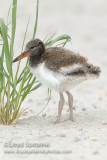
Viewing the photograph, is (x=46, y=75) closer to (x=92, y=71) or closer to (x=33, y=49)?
(x=33, y=49)

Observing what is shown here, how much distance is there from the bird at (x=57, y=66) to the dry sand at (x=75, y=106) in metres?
0.48

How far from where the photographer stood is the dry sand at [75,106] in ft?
10.7

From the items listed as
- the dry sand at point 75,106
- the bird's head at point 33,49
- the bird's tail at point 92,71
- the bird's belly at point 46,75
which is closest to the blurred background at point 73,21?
the dry sand at point 75,106

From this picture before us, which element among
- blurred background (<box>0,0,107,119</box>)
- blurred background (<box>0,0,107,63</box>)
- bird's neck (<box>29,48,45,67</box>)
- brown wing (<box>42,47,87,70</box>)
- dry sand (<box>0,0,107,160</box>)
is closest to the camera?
dry sand (<box>0,0,107,160</box>)

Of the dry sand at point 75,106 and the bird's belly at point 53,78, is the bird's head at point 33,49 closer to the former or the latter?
the bird's belly at point 53,78

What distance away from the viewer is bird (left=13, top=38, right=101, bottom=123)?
153 inches

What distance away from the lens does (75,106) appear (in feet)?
18.2

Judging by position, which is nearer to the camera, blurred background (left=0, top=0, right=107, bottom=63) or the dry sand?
the dry sand

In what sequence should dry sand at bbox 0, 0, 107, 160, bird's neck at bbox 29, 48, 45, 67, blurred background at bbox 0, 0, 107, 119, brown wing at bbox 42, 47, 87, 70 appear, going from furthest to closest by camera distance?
blurred background at bbox 0, 0, 107, 119 < bird's neck at bbox 29, 48, 45, 67 < brown wing at bbox 42, 47, 87, 70 < dry sand at bbox 0, 0, 107, 160

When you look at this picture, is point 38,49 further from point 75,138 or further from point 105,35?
point 105,35

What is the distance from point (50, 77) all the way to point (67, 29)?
6432 mm

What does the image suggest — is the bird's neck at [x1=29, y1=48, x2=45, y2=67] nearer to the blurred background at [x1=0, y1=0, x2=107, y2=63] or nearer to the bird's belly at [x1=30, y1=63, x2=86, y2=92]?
the bird's belly at [x1=30, y1=63, x2=86, y2=92]

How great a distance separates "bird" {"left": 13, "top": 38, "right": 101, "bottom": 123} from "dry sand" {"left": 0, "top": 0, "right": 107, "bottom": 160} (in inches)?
18.8

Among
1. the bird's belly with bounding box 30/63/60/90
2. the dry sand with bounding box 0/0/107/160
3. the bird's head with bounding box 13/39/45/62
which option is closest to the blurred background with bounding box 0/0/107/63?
the dry sand with bounding box 0/0/107/160
